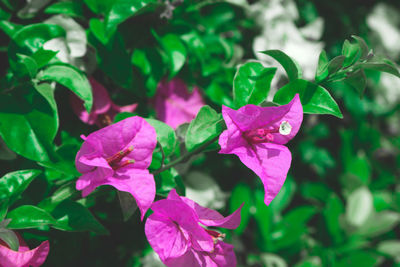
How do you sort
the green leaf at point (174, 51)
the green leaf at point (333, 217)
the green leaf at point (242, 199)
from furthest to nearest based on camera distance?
the green leaf at point (333, 217)
the green leaf at point (242, 199)
the green leaf at point (174, 51)

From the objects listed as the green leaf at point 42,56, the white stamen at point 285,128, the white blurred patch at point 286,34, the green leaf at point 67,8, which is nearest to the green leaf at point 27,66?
the green leaf at point 42,56

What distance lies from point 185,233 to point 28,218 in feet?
0.65

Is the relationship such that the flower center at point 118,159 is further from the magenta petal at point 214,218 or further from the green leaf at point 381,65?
the green leaf at point 381,65

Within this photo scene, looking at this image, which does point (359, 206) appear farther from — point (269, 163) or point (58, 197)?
point (58, 197)

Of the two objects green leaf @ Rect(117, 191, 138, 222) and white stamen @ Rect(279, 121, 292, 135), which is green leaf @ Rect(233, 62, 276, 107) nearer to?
white stamen @ Rect(279, 121, 292, 135)

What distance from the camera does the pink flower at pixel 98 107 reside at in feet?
2.10

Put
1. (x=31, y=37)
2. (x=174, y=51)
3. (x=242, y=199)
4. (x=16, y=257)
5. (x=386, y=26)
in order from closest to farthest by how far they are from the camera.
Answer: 1. (x=16, y=257)
2. (x=31, y=37)
3. (x=174, y=51)
4. (x=242, y=199)
5. (x=386, y=26)

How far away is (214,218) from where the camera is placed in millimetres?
497

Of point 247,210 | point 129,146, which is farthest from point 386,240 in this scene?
point 129,146

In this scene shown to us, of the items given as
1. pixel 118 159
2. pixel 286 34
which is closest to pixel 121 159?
pixel 118 159

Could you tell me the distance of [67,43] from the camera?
0.63m

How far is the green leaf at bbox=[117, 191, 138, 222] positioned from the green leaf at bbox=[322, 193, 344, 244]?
31.0 inches

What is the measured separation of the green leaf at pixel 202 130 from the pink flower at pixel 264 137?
0.15ft

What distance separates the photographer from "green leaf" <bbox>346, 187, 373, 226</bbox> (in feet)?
3.75
